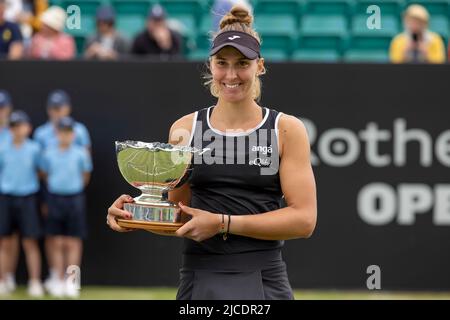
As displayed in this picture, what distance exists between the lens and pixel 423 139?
364 inches

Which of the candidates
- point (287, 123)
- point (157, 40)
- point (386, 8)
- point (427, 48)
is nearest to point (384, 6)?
point (386, 8)

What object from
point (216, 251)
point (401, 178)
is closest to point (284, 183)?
point (216, 251)

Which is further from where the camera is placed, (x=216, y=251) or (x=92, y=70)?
(x=92, y=70)

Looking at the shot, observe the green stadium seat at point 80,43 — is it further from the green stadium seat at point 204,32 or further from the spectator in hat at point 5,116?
the spectator in hat at point 5,116

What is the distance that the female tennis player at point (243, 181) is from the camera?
400cm

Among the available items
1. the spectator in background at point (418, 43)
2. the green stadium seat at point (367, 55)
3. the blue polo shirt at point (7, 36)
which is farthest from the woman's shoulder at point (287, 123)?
the green stadium seat at point (367, 55)

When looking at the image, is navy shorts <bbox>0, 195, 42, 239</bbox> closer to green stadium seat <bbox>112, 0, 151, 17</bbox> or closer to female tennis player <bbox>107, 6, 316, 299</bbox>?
green stadium seat <bbox>112, 0, 151, 17</bbox>

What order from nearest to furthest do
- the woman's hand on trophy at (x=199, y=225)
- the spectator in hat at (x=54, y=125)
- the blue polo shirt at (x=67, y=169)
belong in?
the woman's hand on trophy at (x=199, y=225) → the spectator in hat at (x=54, y=125) → the blue polo shirt at (x=67, y=169)

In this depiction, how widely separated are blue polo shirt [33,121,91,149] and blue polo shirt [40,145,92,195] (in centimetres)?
5

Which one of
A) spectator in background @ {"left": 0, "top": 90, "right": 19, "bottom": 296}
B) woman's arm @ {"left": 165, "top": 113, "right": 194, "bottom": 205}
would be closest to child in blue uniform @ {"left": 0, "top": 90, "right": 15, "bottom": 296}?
spectator in background @ {"left": 0, "top": 90, "right": 19, "bottom": 296}

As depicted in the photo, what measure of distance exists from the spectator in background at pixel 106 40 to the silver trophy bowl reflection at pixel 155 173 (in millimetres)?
5971

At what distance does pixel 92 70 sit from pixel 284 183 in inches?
220

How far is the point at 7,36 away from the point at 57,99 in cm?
111
